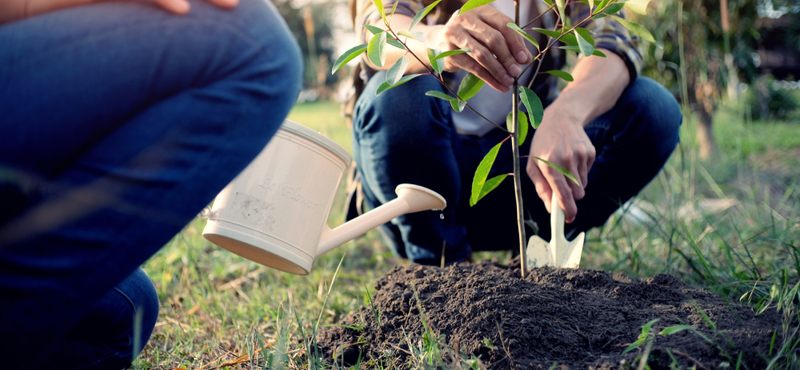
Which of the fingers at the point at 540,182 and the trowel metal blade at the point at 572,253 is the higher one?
the fingers at the point at 540,182

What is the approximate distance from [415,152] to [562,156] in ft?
1.26

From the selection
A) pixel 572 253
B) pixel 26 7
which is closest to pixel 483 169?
pixel 572 253

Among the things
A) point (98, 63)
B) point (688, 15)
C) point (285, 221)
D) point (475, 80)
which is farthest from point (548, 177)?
point (688, 15)

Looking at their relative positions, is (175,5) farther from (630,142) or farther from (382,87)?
(630,142)

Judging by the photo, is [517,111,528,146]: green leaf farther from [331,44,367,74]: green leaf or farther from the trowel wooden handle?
[331,44,367,74]: green leaf

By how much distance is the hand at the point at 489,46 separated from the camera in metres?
0.87

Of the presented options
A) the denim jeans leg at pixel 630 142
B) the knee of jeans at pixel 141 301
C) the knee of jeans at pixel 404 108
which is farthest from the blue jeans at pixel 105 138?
the denim jeans leg at pixel 630 142

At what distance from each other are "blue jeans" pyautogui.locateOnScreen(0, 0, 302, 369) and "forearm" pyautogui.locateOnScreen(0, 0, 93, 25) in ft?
0.08

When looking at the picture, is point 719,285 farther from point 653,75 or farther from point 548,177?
point 653,75

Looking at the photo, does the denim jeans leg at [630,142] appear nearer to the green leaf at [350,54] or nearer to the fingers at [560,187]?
the fingers at [560,187]

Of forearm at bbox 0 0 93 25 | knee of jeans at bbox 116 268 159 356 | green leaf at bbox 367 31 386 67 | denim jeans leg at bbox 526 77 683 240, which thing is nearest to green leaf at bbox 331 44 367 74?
green leaf at bbox 367 31 386 67

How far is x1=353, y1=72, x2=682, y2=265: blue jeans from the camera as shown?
1322mm

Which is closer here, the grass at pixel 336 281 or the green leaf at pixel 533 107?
the green leaf at pixel 533 107

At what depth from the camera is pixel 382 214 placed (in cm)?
103
